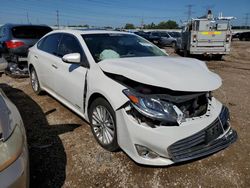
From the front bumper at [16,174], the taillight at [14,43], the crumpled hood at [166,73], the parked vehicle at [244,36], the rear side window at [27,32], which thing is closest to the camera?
the front bumper at [16,174]

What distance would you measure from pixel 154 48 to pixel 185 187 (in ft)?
8.01

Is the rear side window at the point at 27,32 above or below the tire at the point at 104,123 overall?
above

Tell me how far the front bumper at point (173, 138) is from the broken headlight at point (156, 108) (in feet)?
0.34

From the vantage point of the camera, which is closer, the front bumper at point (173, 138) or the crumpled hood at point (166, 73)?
the front bumper at point (173, 138)

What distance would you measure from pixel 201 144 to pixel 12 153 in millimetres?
1874

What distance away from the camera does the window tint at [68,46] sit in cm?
370

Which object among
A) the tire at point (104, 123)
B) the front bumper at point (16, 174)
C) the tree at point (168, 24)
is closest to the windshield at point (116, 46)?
the tire at point (104, 123)

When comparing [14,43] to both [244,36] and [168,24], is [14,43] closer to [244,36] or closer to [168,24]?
[244,36]

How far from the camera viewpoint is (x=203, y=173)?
279 cm

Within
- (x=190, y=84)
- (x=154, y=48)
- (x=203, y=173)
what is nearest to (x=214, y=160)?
(x=203, y=173)

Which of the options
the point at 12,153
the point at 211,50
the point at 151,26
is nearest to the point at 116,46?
the point at 12,153

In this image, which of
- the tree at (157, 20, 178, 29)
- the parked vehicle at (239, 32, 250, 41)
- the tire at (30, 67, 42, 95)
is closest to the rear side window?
the tire at (30, 67, 42, 95)

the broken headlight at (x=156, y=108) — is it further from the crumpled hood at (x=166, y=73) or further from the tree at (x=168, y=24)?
the tree at (x=168, y=24)

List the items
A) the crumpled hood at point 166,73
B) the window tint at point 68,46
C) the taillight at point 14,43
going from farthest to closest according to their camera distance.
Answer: the taillight at point 14,43 → the window tint at point 68,46 → the crumpled hood at point 166,73
